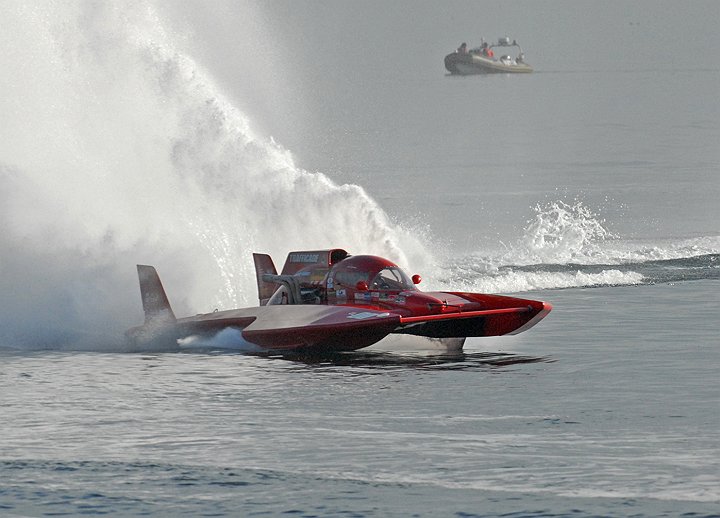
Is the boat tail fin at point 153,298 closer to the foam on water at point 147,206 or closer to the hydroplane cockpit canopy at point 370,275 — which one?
the foam on water at point 147,206

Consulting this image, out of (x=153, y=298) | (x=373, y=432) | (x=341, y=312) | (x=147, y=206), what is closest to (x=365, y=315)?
(x=341, y=312)

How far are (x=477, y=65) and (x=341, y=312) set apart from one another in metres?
168

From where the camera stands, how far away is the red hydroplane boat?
2245cm

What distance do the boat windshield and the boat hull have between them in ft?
541

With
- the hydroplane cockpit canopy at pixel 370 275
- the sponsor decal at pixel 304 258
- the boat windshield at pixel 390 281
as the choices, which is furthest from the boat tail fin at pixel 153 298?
the boat windshield at pixel 390 281

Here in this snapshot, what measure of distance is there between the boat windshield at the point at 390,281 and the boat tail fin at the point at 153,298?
12.8 feet

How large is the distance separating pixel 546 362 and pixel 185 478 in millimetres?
8926

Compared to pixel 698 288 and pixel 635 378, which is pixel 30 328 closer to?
pixel 635 378

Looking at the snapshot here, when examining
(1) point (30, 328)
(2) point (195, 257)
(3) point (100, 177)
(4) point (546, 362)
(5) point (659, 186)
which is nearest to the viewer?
(4) point (546, 362)

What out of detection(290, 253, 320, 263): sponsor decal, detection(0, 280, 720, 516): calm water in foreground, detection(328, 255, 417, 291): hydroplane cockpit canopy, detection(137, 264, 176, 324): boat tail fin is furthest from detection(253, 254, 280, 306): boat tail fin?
detection(0, 280, 720, 516): calm water in foreground

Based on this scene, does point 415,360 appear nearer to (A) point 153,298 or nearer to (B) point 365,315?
(B) point 365,315

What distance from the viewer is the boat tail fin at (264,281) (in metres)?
25.7

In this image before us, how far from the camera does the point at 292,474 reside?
1445cm

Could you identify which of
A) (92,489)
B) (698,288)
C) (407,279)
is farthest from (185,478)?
(698,288)
